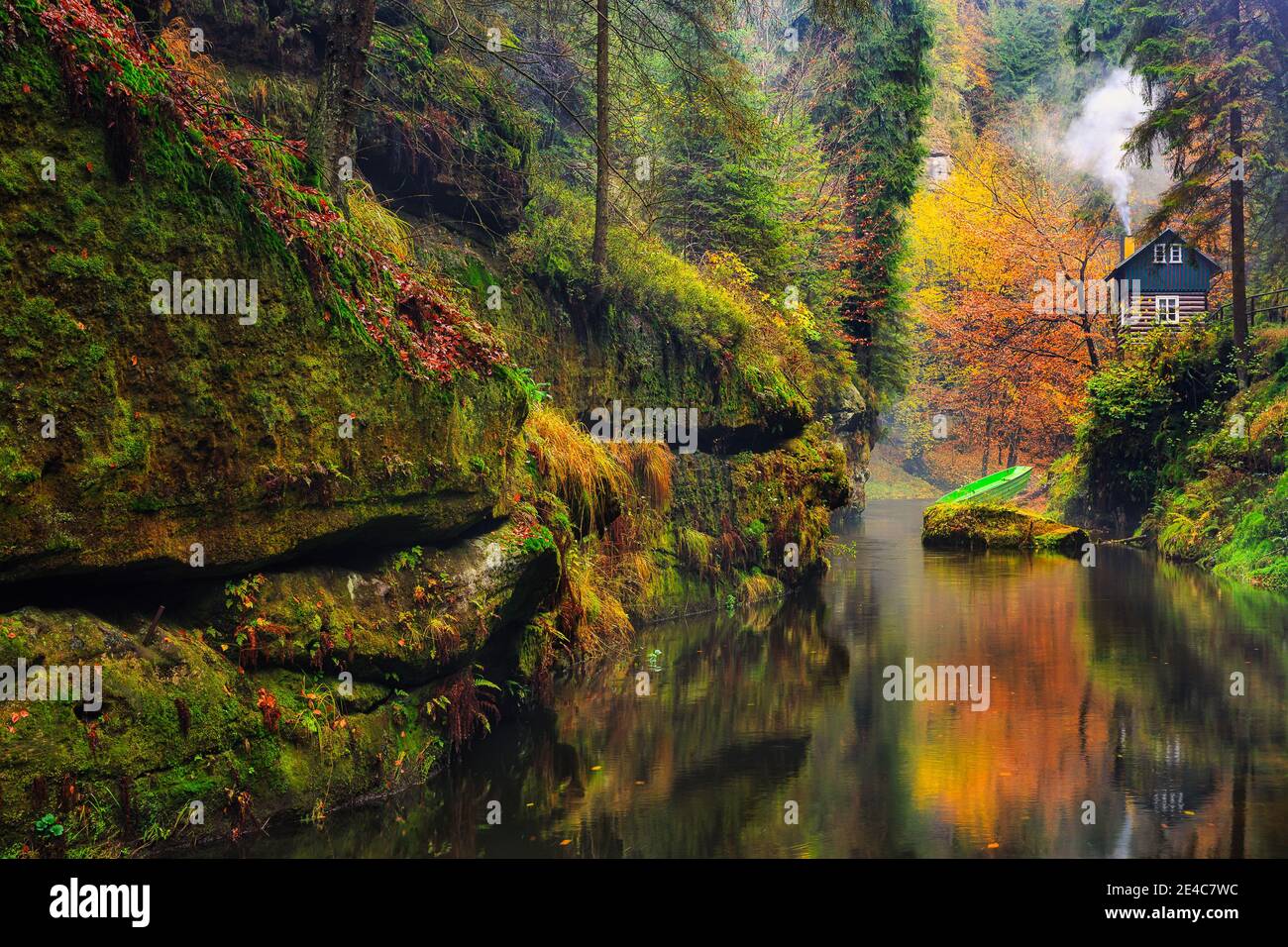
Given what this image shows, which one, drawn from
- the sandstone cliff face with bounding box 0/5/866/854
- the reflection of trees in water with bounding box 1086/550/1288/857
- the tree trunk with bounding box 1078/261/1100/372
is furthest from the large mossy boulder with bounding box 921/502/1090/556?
the sandstone cliff face with bounding box 0/5/866/854

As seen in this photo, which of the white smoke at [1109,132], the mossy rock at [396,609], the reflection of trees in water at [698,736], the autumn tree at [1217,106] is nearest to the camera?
the mossy rock at [396,609]

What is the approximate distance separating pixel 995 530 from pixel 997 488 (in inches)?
185

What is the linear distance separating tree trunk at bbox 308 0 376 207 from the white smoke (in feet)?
123

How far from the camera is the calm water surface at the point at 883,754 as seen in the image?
7957 mm

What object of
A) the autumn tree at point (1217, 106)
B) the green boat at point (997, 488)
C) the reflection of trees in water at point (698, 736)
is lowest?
the reflection of trees in water at point (698, 736)

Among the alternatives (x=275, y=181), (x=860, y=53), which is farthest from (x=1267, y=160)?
(x=275, y=181)

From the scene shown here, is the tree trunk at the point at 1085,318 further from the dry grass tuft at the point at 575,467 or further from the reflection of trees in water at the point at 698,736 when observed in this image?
the dry grass tuft at the point at 575,467

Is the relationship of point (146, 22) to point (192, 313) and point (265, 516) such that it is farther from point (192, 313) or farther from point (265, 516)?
point (265, 516)

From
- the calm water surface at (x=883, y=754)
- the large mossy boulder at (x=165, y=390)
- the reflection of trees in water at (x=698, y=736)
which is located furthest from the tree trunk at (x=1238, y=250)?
the large mossy boulder at (x=165, y=390)

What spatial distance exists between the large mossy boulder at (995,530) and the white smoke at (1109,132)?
17.9 meters

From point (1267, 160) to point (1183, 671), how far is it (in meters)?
17.4

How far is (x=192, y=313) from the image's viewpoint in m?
7.60

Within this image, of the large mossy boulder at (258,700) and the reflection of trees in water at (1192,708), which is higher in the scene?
the large mossy boulder at (258,700)

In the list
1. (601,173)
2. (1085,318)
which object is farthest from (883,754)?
(1085,318)
